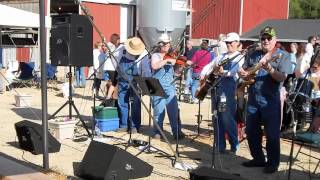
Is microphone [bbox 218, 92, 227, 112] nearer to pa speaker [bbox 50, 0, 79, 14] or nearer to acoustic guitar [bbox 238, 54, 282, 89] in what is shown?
acoustic guitar [bbox 238, 54, 282, 89]

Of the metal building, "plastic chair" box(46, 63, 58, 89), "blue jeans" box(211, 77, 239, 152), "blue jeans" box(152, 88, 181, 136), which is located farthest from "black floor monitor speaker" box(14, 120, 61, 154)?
the metal building

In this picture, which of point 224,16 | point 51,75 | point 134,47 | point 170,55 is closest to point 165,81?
point 170,55

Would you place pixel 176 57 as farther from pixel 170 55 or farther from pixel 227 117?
pixel 227 117

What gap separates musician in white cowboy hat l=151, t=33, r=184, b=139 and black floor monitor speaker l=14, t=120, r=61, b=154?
66.8 inches

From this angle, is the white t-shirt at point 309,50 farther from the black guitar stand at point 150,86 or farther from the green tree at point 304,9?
the green tree at point 304,9

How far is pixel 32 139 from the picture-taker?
24.7 ft

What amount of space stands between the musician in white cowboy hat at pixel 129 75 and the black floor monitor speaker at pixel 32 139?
1.86 m

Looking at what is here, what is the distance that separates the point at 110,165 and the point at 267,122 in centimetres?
203

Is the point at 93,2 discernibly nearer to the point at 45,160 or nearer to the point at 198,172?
the point at 45,160

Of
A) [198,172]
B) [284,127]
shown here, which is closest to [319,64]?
[284,127]

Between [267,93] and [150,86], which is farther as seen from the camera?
[150,86]

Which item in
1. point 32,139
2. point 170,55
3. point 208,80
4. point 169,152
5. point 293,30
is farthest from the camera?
point 293,30

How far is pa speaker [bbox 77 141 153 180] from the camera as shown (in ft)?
18.0

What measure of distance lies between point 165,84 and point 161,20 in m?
12.9
